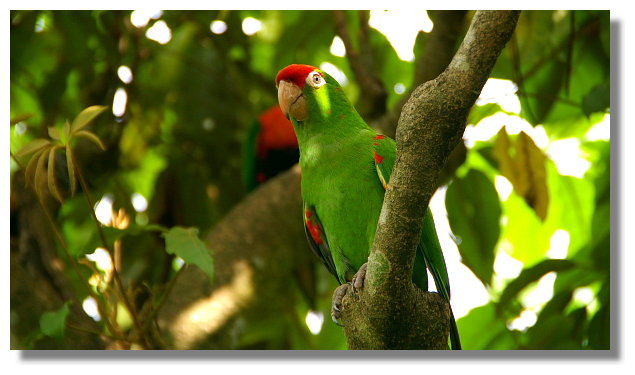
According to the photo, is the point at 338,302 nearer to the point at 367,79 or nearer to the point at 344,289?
the point at 344,289

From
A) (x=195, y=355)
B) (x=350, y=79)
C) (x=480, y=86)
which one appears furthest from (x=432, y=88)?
(x=350, y=79)

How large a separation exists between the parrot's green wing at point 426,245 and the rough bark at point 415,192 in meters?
0.10

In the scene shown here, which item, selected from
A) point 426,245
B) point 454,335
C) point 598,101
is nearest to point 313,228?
point 426,245

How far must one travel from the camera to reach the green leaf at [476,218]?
1930mm

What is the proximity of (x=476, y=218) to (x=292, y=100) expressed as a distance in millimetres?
711

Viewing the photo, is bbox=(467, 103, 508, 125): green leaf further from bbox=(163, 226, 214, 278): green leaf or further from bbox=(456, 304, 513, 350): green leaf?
bbox=(163, 226, 214, 278): green leaf

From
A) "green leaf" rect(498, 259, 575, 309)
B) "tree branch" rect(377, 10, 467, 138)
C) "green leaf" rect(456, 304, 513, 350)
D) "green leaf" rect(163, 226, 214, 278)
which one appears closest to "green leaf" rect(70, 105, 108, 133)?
"green leaf" rect(163, 226, 214, 278)

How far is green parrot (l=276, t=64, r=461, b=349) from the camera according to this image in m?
1.55

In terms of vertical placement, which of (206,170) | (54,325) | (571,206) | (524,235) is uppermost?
(206,170)

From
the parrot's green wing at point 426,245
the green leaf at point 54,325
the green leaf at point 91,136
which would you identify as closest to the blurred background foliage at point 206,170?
the green leaf at point 54,325

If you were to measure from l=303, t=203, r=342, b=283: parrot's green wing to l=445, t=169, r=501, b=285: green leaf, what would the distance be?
15.7 inches

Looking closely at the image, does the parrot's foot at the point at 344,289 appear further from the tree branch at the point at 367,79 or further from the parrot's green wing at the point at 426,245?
the tree branch at the point at 367,79

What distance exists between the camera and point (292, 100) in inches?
63.6

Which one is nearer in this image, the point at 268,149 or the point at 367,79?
the point at 367,79
